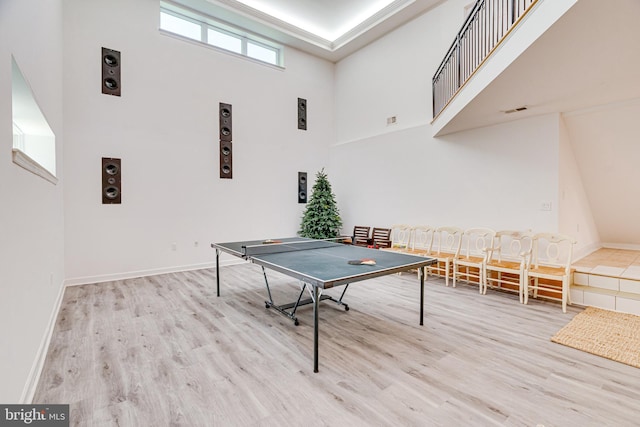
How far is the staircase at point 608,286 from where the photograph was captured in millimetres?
3797

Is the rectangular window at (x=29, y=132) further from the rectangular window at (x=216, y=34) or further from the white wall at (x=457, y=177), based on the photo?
the white wall at (x=457, y=177)

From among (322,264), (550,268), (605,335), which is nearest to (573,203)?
(550,268)

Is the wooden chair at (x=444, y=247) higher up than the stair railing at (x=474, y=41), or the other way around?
the stair railing at (x=474, y=41)

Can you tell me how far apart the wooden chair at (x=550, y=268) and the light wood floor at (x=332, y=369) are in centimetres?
27

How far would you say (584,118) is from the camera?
450 cm

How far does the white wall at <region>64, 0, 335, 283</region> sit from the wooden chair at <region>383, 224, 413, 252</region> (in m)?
2.48

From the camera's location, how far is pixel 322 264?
10.0 ft

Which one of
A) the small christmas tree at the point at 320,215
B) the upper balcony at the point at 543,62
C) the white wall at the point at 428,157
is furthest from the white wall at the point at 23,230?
the white wall at the point at 428,157

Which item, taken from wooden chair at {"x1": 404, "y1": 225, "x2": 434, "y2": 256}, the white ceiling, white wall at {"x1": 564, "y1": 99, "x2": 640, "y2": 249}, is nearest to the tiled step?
white wall at {"x1": 564, "y1": 99, "x2": 640, "y2": 249}

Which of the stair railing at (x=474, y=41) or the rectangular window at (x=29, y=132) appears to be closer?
the rectangular window at (x=29, y=132)

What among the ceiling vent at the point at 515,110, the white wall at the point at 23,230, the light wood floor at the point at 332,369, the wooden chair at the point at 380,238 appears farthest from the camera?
the wooden chair at the point at 380,238

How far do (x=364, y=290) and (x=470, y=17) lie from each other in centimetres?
433

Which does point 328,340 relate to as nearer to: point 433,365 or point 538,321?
point 433,365

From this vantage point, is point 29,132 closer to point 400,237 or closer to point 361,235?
point 361,235
